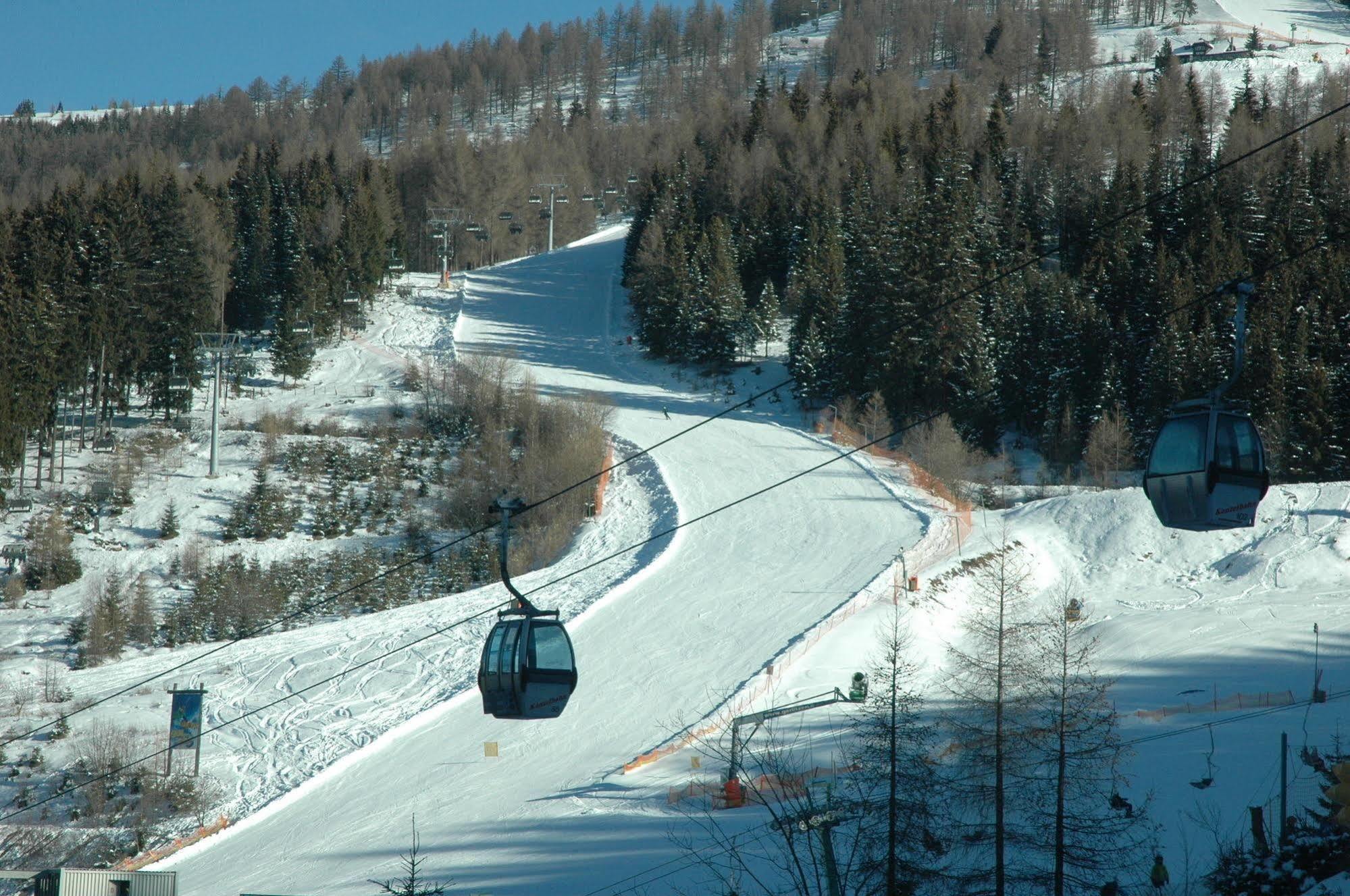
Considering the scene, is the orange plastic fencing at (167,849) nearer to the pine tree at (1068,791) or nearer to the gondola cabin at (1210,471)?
the pine tree at (1068,791)

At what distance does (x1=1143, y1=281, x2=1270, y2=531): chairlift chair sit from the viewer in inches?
456

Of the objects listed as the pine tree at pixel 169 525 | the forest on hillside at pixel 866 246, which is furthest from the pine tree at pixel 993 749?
the pine tree at pixel 169 525


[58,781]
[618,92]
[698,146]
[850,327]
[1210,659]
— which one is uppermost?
[618,92]

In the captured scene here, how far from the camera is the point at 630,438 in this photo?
52.0 metres

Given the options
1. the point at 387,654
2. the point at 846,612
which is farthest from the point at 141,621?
the point at 846,612

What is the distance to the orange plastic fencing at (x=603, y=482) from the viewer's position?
1731 inches

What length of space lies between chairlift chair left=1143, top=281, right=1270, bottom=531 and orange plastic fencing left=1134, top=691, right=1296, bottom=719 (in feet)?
51.1

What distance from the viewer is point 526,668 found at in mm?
13742

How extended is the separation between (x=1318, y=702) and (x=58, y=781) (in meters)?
27.2

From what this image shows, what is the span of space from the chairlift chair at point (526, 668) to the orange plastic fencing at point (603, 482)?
2732 centimetres

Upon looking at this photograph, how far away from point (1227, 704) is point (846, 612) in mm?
9270

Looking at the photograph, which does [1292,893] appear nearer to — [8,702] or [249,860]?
[249,860]

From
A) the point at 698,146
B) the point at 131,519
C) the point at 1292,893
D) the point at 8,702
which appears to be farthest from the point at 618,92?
the point at 1292,893

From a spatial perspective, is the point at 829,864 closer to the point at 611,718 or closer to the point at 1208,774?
the point at 1208,774
